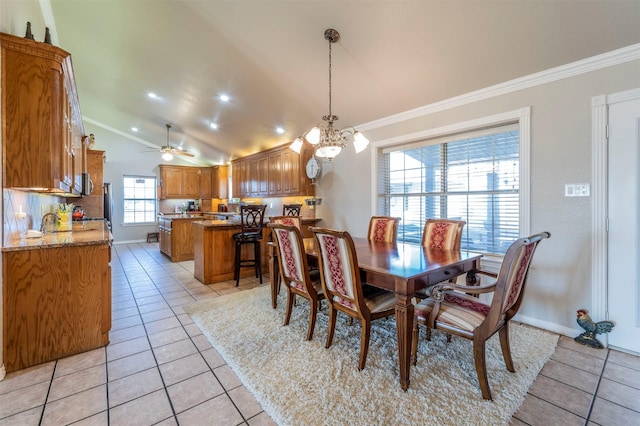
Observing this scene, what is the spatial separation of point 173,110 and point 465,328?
5877 mm

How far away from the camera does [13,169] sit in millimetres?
1846

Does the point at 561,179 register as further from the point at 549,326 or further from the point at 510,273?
the point at 510,273

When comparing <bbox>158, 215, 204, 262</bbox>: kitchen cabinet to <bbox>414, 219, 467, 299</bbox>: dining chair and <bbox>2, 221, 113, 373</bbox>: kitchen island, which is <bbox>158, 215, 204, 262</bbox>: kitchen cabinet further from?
<bbox>414, 219, 467, 299</bbox>: dining chair

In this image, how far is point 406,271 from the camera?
70.5 inches

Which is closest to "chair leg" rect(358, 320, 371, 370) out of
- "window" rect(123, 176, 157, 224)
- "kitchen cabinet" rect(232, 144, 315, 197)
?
"kitchen cabinet" rect(232, 144, 315, 197)

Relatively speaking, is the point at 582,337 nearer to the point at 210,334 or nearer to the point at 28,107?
the point at 210,334

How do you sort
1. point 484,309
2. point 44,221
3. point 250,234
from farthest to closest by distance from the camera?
point 250,234 → point 44,221 → point 484,309

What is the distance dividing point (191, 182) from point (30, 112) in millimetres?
6973

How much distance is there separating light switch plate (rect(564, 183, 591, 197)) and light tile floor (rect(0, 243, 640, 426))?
4.26ft

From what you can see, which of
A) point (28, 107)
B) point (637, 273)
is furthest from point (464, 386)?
point (28, 107)

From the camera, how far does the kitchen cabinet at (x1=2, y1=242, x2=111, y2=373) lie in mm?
1882

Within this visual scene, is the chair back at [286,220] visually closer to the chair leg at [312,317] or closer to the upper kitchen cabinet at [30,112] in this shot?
the chair leg at [312,317]

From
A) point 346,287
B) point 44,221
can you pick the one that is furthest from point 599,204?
point 44,221

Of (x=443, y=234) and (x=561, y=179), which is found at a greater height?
(x=561, y=179)
